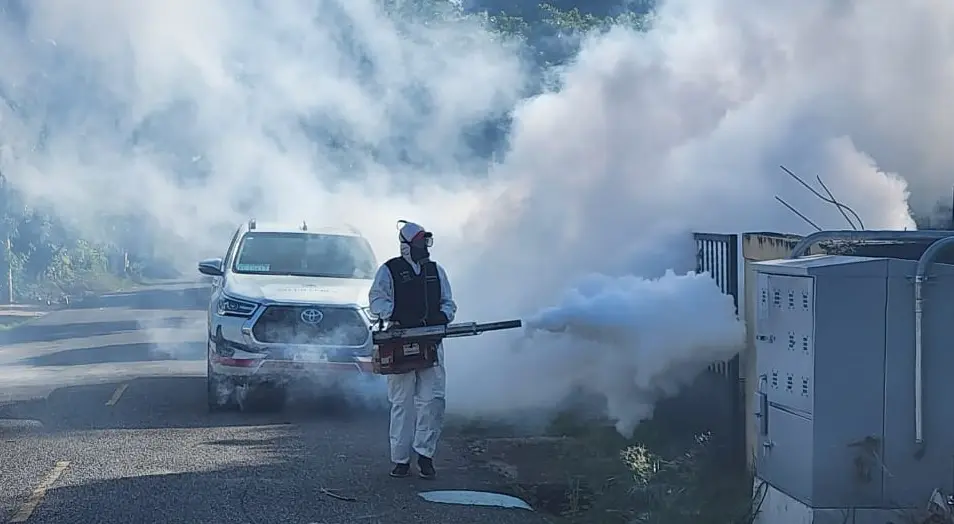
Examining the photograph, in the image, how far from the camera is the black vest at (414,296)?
367 inches

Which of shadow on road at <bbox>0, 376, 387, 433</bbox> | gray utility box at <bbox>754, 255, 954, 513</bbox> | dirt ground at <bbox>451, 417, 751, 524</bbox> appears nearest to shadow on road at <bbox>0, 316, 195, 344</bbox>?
shadow on road at <bbox>0, 376, 387, 433</bbox>

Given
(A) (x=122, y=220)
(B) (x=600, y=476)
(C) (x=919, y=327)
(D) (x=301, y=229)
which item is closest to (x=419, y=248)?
(B) (x=600, y=476)

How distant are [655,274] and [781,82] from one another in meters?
3.29

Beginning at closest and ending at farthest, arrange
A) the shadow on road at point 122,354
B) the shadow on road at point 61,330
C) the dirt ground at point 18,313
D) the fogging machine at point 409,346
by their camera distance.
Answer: the fogging machine at point 409,346 → the shadow on road at point 122,354 → the shadow on road at point 61,330 → the dirt ground at point 18,313

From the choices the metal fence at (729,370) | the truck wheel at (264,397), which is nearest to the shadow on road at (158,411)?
the truck wheel at (264,397)

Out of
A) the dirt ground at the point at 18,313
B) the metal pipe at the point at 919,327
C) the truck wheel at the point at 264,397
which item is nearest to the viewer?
the metal pipe at the point at 919,327

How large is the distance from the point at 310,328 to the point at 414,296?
120 inches

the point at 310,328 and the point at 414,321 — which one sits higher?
the point at 414,321

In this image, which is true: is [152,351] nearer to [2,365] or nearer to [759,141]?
[2,365]

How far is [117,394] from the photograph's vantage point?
13.7 metres

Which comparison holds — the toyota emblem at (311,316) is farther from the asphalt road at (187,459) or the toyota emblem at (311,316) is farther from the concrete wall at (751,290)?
the concrete wall at (751,290)

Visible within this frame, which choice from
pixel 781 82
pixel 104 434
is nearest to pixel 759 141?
pixel 781 82

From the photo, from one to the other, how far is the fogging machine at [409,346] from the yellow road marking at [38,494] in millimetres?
2376

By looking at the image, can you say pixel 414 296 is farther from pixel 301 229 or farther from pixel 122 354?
pixel 122 354
